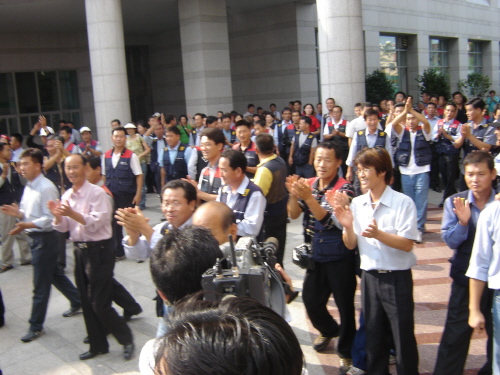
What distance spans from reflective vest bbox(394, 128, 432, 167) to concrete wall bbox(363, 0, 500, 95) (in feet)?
44.4

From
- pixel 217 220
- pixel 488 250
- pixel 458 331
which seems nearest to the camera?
pixel 217 220

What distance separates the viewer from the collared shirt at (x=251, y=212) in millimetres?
3961

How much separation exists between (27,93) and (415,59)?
16419 mm

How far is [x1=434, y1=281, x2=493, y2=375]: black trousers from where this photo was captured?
3186mm

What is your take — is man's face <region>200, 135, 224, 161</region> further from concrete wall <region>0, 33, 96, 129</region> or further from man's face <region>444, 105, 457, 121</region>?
concrete wall <region>0, 33, 96, 129</region>

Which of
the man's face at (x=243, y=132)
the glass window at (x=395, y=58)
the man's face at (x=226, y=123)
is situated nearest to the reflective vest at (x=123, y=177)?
the man's face at (x=243, y=132)

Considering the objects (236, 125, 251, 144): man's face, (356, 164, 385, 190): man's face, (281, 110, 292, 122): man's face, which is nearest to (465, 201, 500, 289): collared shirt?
(356, 164, 385, 190): man's face

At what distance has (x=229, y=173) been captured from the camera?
418 cm

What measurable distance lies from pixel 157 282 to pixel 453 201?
2089 millimetres

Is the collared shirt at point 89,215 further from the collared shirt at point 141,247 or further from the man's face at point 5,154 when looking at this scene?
the man's face at point 5,154

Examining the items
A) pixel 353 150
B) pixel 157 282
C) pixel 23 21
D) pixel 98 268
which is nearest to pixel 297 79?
pixel 23 21

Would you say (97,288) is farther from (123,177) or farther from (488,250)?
(123,177)

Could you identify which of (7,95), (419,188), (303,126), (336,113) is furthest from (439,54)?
(419,188)

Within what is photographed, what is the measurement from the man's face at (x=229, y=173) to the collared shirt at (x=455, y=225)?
1688 millimetres
